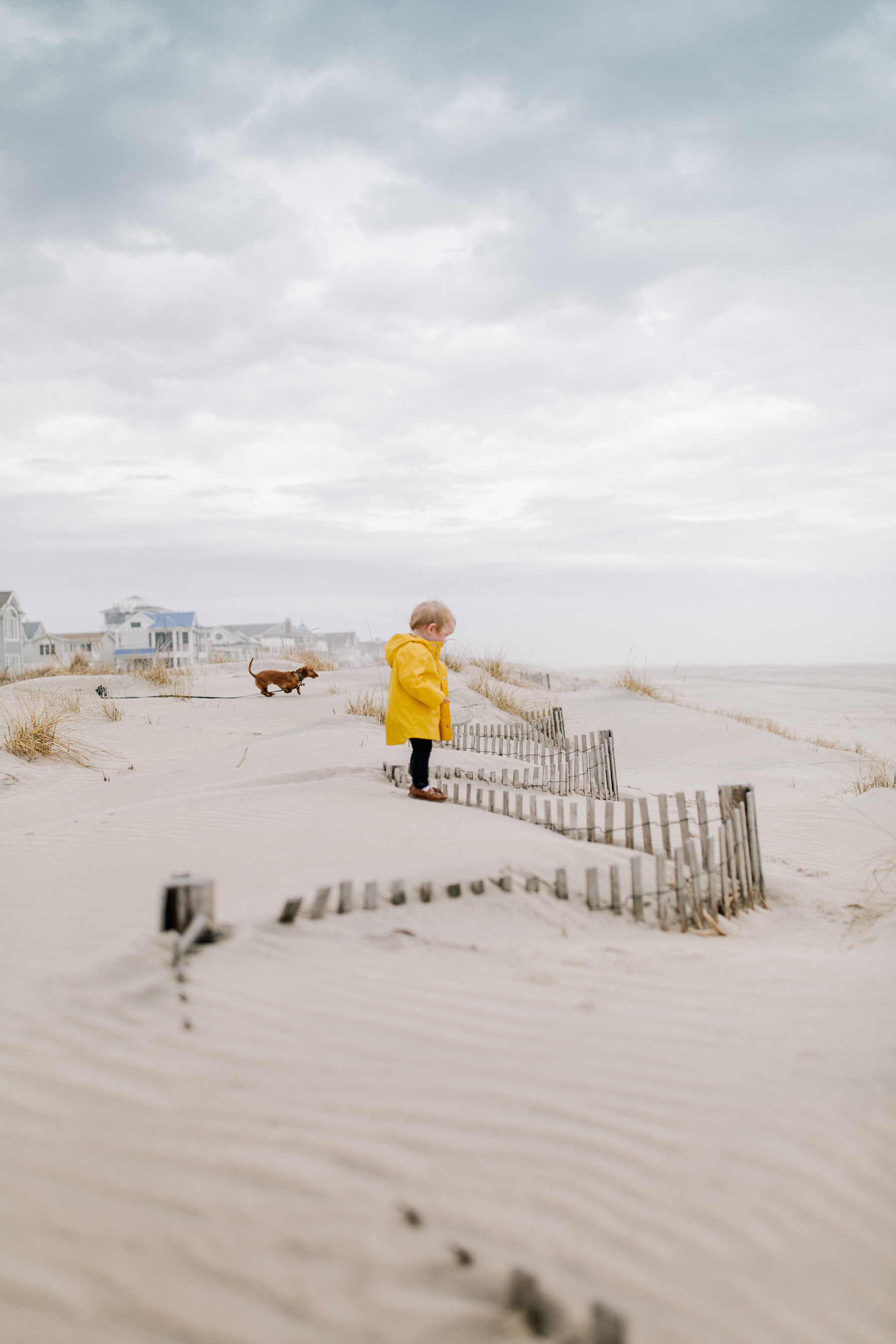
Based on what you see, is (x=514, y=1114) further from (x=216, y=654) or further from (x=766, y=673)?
(x=766, y=673)

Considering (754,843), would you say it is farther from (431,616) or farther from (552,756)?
(552,756)

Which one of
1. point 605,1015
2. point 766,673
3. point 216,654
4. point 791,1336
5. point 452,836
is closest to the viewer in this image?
point 791,1336

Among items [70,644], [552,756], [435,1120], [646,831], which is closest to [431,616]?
[646,831]

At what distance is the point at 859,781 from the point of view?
8.99 m

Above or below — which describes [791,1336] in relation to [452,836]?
below

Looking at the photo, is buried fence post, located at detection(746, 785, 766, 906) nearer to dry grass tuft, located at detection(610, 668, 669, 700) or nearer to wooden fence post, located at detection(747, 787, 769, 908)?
wooden fence post, located at detection(747, 787, 769, 908)

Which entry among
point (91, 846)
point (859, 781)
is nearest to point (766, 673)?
point (859, 781)

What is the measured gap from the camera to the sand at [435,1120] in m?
1.68

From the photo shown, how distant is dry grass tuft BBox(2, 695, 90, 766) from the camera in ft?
30.9

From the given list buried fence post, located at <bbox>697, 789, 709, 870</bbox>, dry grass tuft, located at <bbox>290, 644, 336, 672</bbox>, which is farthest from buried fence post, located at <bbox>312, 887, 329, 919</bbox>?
dry grass tuft, located at <bbox>290, 644, 336, 672</bbox>

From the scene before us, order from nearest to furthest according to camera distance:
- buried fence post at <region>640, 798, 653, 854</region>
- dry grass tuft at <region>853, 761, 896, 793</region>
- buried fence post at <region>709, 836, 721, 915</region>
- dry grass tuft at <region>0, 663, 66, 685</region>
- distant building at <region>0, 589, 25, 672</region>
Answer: buried fence post at <region>709, 836, 721, 915</region>
buried fence post at <region>640, 798, 653, 854</region>
dry grass tuft at <region>853, 761, 896, 793</region>
dry grass tuft at <region>0, 663, 66, 685</region>
distant building at <region>0, 589, 25, 672</region>

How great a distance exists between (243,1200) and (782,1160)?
4.46 feet

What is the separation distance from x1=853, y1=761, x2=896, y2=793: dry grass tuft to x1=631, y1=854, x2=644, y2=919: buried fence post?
5.38 metres

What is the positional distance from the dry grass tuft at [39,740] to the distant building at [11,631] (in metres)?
34.4
